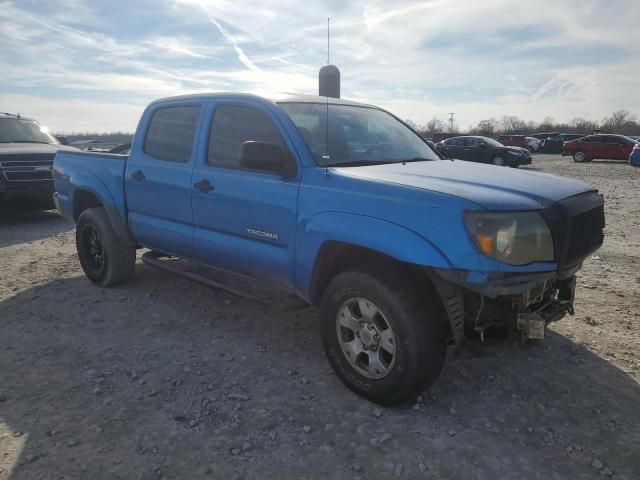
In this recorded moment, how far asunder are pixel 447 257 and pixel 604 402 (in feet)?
4.87

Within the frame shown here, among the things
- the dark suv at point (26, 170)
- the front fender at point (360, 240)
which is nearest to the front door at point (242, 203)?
the front fender at point (360, 240)

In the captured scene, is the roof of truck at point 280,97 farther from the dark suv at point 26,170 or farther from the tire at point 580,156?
the tire at point 580,156

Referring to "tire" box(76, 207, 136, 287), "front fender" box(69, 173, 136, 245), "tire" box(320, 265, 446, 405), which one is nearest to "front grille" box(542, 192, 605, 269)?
"tire" box(320, 265, 446, 405)

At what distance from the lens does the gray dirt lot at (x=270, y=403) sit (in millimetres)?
2545

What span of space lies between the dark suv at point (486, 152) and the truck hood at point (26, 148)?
17.0 m

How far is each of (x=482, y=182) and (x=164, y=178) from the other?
2.63 metres

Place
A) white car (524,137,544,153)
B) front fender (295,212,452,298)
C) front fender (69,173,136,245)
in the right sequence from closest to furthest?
front fender (295,212,452,298) → front fender (69,173,136,245) → white car (524,137,544,153)

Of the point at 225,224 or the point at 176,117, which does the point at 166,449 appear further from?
the point at 176,117

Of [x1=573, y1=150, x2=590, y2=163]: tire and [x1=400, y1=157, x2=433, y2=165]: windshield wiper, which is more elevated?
[x1=400, y1=157, x2=433, y2=165]: windshield wiper

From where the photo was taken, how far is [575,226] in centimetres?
287

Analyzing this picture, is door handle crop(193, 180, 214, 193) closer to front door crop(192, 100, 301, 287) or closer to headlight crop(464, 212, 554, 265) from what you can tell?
front door crop(192, 100, 301, 287)

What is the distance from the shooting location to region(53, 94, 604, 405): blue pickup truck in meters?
2.65

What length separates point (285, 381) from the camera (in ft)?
11.1

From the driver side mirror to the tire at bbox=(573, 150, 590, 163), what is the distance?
27684 millimetres
